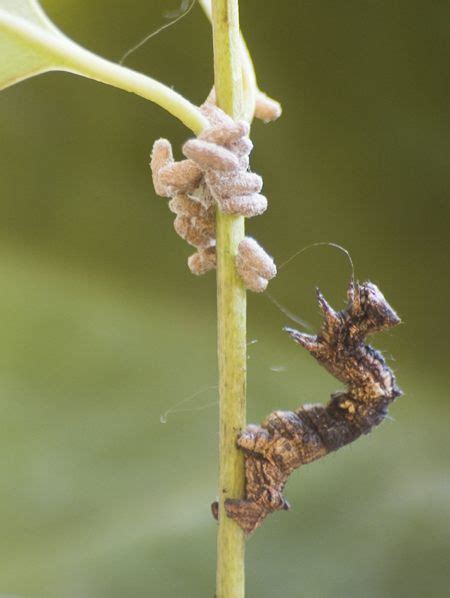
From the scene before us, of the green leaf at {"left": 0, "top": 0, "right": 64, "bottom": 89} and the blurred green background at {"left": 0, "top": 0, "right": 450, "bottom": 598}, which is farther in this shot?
the blurred green background at {"left": 0, "top": 0, "right": 450, "bottom": 598}

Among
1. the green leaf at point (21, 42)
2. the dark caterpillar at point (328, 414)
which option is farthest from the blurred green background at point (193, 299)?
the green leaf at point (21, 42)

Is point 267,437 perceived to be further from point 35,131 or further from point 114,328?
point 35,131

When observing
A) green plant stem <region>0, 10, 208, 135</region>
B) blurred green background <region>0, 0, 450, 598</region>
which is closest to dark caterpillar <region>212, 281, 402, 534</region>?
green plant stem <region>0, 10, 208, 135</region>

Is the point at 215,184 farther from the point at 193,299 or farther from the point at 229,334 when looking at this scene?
the point at 193,299

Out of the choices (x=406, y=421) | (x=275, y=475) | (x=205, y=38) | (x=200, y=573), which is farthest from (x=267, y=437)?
(x=205, y=38)

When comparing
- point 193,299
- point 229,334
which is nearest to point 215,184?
point 229,334

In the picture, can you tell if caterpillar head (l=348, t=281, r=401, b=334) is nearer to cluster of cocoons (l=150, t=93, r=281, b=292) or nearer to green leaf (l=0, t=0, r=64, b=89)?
cluster of cocoons (l=150, t=93, r=281, b=292)
